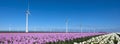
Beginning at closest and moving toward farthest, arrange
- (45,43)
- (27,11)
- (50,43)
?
(45,43) < (50,43) < (27,11)

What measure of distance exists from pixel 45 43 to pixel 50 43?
734 mm

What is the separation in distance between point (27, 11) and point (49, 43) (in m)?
26.9

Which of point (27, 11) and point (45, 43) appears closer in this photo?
point (45, 43)

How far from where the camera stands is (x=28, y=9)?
122ft

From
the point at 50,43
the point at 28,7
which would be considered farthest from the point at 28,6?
the point at 50,43

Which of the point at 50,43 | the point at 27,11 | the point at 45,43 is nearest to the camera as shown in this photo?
the point at 45,43

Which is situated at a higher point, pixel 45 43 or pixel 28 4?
pixel 28 4

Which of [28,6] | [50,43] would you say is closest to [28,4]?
[28,6]

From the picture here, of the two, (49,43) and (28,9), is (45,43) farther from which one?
(28,9)

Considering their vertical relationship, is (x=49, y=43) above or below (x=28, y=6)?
below

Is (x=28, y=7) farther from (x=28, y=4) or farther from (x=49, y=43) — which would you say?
(x=49, y=43)

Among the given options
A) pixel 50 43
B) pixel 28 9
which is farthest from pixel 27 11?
pixel 50 43

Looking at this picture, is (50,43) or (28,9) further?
(28,9)

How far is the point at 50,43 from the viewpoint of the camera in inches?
408
